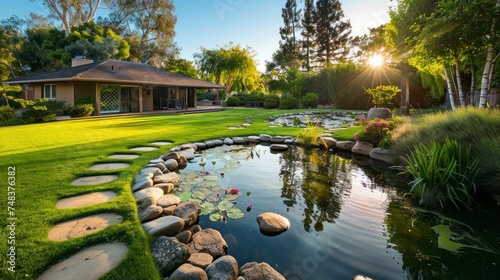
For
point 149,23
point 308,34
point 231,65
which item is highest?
A: point 149,23

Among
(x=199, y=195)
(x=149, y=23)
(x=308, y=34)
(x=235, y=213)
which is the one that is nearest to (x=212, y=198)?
(x=199, y=195)

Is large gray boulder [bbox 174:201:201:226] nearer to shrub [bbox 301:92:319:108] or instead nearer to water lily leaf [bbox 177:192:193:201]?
water lily leaf [bbox 177:192:193:201]

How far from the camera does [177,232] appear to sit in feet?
8.70

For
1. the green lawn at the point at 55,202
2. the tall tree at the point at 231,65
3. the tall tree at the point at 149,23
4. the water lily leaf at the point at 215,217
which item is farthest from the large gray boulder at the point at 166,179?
the tall tree at the point at 149,23

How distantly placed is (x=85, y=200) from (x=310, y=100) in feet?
A: 66.8

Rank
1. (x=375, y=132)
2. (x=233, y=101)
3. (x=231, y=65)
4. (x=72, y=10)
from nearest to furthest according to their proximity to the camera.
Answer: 1. (x=375, y=132)
2. (x=233, y=101)
3. (x=231, y=65)
4. (x=72, y=10)

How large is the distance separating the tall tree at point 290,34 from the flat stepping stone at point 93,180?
35.3m

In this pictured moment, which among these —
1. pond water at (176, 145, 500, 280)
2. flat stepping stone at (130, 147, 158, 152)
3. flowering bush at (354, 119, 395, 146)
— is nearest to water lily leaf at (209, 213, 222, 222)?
pond water at (176, 145, 500, 280)

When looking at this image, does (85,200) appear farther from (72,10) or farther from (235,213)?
(72,10)

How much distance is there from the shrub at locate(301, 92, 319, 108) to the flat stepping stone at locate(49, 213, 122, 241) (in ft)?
67.4

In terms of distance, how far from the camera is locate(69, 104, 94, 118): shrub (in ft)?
47.6

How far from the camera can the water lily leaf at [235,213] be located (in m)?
3.20

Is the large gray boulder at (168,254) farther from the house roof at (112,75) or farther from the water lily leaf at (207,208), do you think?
the house roof at (112,75)

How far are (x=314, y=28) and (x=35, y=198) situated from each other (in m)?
36.1
